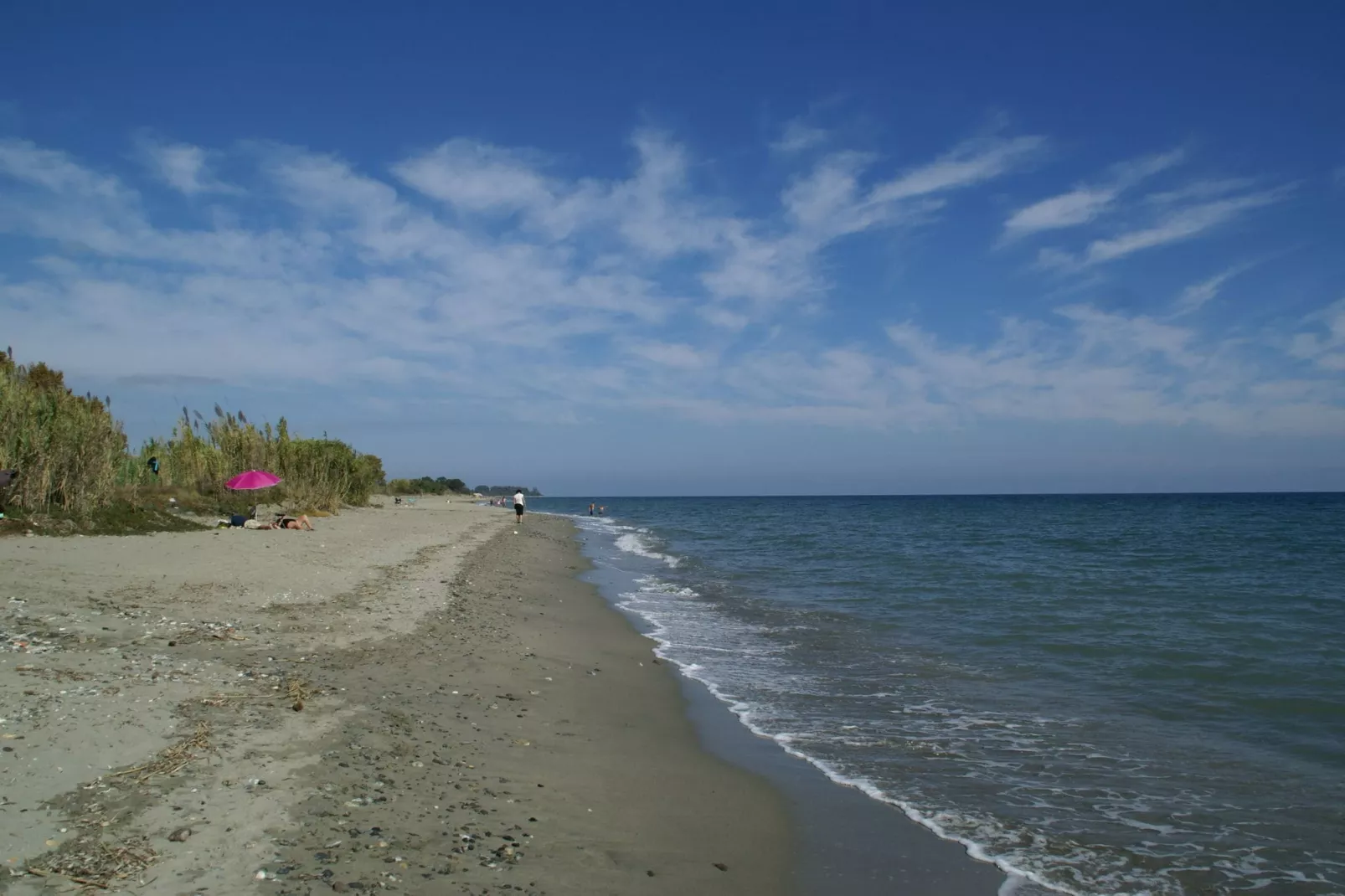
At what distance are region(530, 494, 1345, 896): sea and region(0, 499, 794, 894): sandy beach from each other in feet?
4.83

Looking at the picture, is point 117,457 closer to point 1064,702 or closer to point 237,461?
point 237,461

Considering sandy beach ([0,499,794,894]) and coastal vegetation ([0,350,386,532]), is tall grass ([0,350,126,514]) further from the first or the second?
sandy beach ([0,499,794,894])

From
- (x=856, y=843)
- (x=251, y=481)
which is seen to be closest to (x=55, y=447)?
(x=251, y=481)

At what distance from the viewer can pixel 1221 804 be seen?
244 inches

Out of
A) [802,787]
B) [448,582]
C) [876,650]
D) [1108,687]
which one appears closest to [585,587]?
[448,582]

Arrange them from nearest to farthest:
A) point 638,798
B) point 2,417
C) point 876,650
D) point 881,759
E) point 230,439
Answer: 1. point 638,798
2. point 881,759
3. point 876,650
4. point 2,417
5. point 230,439

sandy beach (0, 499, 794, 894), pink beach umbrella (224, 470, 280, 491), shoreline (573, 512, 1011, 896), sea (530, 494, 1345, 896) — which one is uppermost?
pink beach umbrella (224, 470, 280, 491)

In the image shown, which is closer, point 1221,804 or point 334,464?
point 1221,804

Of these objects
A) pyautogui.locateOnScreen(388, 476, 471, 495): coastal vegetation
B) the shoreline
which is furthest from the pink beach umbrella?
pyautogui.locateOnScreen(388, 476, 471, 495): coastal vegetation

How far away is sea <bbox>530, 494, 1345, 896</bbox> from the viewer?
554 cm

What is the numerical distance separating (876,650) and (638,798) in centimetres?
723

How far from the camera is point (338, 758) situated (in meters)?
5.47

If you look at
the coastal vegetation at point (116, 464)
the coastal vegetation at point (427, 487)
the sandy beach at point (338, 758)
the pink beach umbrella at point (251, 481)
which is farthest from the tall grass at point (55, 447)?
the coastal vegetation at point (427, 487)

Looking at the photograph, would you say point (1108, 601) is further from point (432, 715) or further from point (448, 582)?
point (432, 715)
